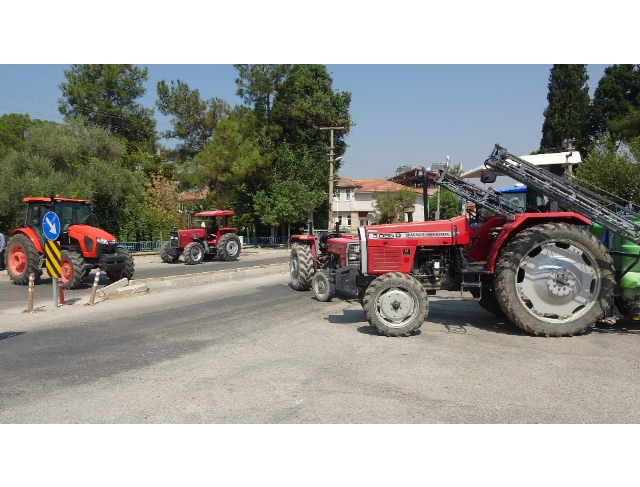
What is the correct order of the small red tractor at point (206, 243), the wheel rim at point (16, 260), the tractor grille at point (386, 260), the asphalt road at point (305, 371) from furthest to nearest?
the small red tractor at point (206, 243), the wheel rim at point (16, 260), the tractor grille at point (386, 260), the asphalt road at point (305, 371)

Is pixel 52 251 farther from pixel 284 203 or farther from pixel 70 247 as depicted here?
pixel 284 203

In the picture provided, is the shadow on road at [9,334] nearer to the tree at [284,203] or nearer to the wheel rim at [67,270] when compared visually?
the wheel rim at [67,270]

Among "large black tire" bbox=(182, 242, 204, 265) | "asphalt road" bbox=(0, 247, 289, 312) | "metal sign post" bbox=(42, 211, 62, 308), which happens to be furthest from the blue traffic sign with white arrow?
"large black tire" bbox=(182, 242, 204, 265)

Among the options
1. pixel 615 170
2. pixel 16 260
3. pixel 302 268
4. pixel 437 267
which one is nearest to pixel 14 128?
pixel 16 260

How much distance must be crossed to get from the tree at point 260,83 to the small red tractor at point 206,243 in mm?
17678

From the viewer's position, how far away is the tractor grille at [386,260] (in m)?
8.45

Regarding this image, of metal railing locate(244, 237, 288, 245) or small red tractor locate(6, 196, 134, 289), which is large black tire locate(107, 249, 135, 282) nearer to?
small red tractor locate(6, 196, 134, 289)

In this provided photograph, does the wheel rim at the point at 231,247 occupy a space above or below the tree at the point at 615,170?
below

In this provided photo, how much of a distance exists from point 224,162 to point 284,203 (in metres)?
5.06

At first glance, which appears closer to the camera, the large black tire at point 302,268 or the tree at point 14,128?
the large black tire at point 302,268

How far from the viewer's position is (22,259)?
1514 cm

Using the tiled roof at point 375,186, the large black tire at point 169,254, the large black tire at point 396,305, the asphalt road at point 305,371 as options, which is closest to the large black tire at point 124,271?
the asphalt road at point 305,371

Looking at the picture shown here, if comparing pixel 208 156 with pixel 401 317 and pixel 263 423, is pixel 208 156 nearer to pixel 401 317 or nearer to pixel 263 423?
pixel 401 317

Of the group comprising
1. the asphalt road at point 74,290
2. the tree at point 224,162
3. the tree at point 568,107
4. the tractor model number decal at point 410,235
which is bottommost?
the asphalt road at point 74,290
